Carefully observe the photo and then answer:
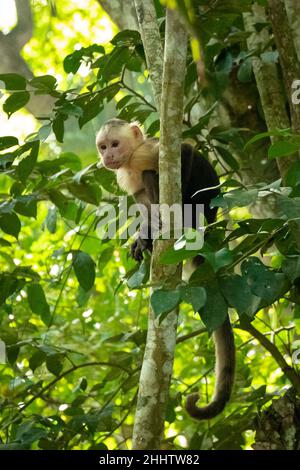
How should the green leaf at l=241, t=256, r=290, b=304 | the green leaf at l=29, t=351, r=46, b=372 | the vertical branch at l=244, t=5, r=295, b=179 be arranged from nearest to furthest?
the green leaf at l=241, t=256, r=290, b=304 < the green leaf at l=29, t=351, r=46, b=372 < the vertical branch at l=244, t=5, r=295, b=179

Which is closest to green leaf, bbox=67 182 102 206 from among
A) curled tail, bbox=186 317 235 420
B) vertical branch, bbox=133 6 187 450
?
curled tail, bbox=186 317 235 420

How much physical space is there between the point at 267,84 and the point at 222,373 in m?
1.53

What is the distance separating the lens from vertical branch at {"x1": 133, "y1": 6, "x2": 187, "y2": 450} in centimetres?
221

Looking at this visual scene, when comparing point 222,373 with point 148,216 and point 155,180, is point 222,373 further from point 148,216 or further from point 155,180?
point 155,180

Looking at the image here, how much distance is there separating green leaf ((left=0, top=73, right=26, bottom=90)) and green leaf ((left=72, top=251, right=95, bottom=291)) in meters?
0.85

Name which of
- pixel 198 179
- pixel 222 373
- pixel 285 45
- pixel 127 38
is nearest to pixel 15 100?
pixel 127 38

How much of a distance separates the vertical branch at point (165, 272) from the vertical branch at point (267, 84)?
113 centimetres

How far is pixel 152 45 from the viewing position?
263cm

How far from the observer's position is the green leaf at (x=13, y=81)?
2.88 metres

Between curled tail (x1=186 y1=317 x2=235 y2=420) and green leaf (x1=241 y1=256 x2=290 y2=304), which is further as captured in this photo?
curled tail (x1=186 y1=317 x2=235 y2=420)

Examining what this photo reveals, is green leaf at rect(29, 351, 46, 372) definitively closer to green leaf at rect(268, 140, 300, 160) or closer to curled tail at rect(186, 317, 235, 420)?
curled tail at rect(186, 317, 235, 420)

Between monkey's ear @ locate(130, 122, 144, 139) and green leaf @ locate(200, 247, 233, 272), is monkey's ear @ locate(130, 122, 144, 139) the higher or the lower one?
the higher one

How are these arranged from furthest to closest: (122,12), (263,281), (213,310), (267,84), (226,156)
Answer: (122,12) → (267,84) → (226,156) → (263,281) → (213,310)

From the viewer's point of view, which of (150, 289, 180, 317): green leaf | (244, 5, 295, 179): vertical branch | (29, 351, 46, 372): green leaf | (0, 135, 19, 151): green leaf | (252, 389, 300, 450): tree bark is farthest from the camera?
(244, 5, 295, 179): vertical branch
